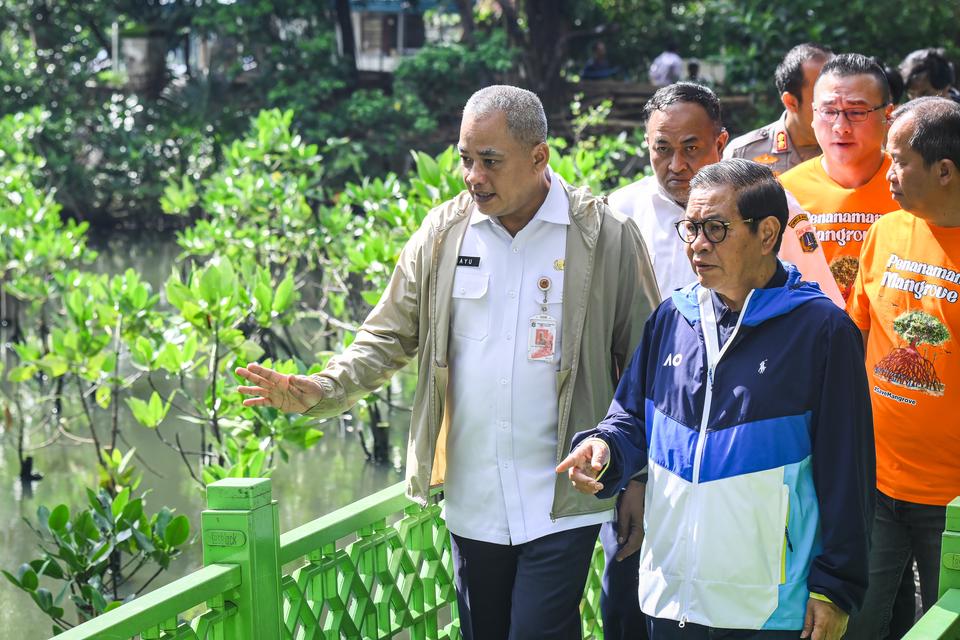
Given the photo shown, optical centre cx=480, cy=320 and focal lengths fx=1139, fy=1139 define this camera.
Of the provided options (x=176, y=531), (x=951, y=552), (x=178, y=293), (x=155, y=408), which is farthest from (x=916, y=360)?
(x=155, y=408)

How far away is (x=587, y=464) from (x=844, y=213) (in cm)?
142

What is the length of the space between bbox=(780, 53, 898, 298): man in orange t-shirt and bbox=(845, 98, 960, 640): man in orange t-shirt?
34 centimetres

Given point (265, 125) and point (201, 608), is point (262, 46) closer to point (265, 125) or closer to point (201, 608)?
point (265, 125)

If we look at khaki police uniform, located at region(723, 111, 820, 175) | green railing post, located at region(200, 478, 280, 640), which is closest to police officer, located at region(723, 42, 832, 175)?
khaki police uniform, located at region(723, 111, 820, 175)

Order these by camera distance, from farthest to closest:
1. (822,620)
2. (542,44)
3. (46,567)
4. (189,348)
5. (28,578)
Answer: (542,44) → (189,348) → (46,567) → (28,578) → (822,620)

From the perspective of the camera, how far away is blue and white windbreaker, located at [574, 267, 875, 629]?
2271 millimetres

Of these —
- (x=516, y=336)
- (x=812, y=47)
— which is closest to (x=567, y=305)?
(x=516, y=336)

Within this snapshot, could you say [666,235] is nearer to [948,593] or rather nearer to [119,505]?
[948,593]

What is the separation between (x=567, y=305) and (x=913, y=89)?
12.2 feet

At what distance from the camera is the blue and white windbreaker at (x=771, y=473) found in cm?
227

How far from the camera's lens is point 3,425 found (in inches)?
362

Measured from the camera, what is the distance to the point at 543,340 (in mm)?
2920

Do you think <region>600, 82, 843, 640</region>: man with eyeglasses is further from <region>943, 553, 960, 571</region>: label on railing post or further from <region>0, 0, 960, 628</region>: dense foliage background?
<region>0, 0, 960, 628</region>: dense foliage background

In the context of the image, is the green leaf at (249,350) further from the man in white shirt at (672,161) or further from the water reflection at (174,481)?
the man in white shirt at (672,161)
